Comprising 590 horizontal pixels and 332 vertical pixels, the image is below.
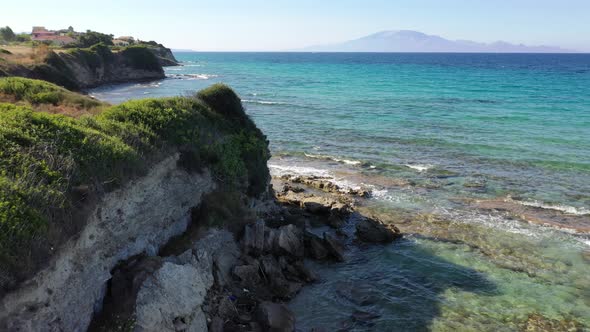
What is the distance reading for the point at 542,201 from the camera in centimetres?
2672

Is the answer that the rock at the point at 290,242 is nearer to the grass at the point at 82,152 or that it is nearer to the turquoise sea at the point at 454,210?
the turquoise sea at the point at 454,210

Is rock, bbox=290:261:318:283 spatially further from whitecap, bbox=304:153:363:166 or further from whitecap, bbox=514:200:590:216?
whitecap, bbox=304:153:363:166

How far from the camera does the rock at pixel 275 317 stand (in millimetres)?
14477

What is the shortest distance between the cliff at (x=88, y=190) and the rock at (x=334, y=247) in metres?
4.63

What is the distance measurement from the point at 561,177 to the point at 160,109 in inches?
1076

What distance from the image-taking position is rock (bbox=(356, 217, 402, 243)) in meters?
21.9

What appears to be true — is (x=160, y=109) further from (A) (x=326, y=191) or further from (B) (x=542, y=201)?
(B) (x=542, y=201)

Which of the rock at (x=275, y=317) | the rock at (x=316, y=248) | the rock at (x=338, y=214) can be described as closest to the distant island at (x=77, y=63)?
the rock at (x=338, y=214)

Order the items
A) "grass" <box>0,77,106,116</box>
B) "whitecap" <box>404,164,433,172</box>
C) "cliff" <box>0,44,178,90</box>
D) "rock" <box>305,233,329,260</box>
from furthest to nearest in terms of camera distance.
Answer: "cliff" <box>0,44,178,90</box>
"whitecap" <box>404,164,433,172</box>
"grass" <box>0,77,106,116</box>
"rock" <box>305,233,329,260</box>

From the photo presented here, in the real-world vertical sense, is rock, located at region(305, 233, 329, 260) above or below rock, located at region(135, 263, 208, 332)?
below

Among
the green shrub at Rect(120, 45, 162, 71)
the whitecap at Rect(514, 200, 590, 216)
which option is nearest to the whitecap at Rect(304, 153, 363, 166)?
the whitecap at Rect(514, 200, 590, 216)

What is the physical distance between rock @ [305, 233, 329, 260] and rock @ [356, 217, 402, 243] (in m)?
2.53

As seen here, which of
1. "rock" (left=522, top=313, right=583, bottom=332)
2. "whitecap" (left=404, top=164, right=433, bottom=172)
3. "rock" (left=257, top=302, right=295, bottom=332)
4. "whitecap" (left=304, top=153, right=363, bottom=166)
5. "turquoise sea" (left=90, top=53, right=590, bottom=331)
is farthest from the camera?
"whitecap" (left=304, top=153, right=363, bottom=166)

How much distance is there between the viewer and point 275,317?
581 inches
